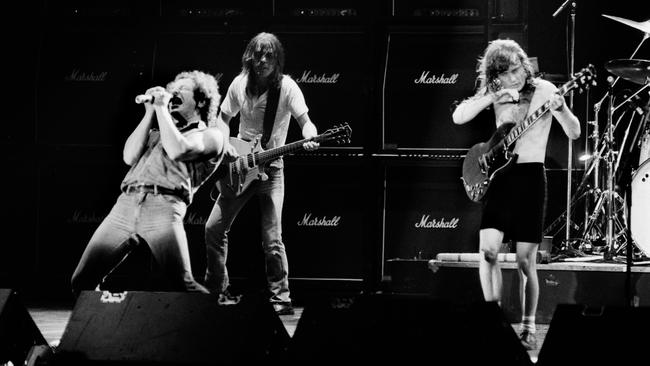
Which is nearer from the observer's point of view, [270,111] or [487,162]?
[487,162]

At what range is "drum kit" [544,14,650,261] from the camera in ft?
22.7

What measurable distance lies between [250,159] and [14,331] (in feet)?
9.08

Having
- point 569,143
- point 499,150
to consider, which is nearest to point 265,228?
point 499,150

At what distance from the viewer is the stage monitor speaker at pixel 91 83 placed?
293 inches

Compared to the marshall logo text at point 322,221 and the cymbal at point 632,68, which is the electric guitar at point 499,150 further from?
the marshall logo text at point 322,221

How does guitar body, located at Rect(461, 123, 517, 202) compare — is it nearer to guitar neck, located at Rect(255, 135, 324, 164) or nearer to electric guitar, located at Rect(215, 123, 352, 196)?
electric guitar, located at Rect(215, 123, 352, 196)

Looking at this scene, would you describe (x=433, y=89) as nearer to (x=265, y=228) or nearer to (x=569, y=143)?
A: (x=569, y=143)

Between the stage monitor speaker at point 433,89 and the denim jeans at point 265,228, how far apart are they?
4.07ft

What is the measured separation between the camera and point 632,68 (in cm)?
654

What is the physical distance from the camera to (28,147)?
7535 millimetres

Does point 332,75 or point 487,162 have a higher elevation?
point 332,75

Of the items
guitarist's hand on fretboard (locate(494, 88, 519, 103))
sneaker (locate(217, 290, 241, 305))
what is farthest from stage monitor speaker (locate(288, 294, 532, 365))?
guitarist's hand on fretboard (locate(494, 88, 519, 103))

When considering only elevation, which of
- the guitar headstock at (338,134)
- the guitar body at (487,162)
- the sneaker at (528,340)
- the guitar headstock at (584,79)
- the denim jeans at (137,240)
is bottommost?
the sneaker at (528,340)

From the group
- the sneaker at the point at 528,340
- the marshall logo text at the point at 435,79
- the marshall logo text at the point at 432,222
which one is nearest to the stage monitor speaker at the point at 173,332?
the sneaker at the point at 528,340
